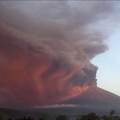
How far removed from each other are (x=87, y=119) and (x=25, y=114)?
3783 mm

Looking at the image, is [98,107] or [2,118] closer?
[2,118]

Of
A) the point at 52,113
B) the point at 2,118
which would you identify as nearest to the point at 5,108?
the point at 2,118

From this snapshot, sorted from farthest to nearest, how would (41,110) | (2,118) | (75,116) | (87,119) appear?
(75,116), (41,110), (87,119), (2,118)

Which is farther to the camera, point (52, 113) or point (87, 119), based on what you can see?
point (52, 113)

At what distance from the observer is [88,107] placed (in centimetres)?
2664

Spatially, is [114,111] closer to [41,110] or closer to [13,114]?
[41,110]

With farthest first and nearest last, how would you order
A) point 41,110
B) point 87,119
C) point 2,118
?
point 41,110 → point 87,119 → point 2,118

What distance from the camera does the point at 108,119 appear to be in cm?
2498

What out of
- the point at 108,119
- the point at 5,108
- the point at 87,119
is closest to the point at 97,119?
the point at 87,119

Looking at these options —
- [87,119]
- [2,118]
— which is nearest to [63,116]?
[87,119]

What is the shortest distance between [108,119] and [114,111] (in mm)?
969

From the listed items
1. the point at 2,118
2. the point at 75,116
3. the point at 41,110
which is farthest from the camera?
the point at 75,116

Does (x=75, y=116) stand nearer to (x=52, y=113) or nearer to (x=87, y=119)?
(x=52, y=113)

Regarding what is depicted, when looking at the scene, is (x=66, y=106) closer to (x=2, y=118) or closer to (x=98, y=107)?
(x=98, y=107)
